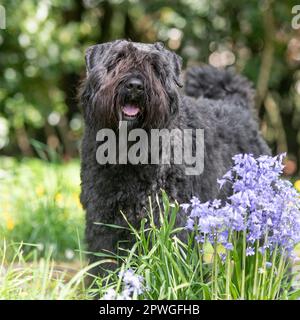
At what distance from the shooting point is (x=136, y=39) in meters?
10.5

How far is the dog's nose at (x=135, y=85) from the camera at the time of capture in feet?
12.0

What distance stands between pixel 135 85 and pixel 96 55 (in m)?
0.51

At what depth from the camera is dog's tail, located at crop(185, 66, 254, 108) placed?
17.9 feet

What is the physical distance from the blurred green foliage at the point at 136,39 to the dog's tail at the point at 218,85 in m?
3.46

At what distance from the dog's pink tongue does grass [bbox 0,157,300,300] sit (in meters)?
0.52

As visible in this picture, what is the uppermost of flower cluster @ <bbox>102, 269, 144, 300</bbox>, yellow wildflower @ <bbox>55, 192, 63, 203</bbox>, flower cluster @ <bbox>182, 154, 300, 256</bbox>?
flower cluster @ <bbox>182, 154, 300, 256</bbox>

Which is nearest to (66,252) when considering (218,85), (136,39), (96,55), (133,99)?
(218,85)

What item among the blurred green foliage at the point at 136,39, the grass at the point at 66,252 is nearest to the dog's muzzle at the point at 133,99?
the grass at the point at 66,252

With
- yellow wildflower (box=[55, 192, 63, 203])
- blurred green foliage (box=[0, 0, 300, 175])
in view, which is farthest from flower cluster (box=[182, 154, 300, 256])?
blurred green foliage (box=[0, 0, 300, 175])

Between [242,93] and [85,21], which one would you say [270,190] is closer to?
[242,93]

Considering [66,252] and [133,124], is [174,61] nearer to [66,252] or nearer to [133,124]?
[133,124]

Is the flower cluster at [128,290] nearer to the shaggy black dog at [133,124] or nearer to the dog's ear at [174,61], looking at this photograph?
the shaggy black dog at [133,124]

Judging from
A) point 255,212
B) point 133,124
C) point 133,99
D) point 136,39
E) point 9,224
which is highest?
point 136,39

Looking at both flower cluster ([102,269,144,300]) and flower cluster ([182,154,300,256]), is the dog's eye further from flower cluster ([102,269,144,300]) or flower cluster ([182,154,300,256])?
flower cluster ([102,269,144,300])
